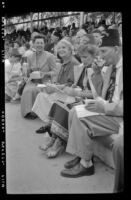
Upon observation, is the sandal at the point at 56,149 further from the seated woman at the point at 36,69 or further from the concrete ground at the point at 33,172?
the seated woman at the point at 36,69

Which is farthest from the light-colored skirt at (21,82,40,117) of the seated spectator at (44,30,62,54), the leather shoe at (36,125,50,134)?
the seated spectator at (44,30,62,54)

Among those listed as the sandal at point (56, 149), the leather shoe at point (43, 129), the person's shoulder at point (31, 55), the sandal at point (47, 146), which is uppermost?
the person's shoulder at point (31, 55)

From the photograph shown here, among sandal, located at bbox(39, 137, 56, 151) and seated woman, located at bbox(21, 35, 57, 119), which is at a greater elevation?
seated woman, located at bbox(21, 35, 57, 119)

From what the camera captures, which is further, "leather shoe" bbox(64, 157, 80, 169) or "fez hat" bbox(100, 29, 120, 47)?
"leather shoe" bbox(64, 157, 80, 169)

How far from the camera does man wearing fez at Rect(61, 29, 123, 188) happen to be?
2.45 metres

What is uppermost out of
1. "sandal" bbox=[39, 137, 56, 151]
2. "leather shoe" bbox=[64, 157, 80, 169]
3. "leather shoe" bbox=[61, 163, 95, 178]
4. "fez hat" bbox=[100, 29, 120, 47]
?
"fez hat" bbox=[100, 29, 120, 47]

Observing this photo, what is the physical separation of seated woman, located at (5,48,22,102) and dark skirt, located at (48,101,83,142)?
1.25ft

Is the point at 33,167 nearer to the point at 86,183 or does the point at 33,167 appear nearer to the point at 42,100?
the point at 86,183

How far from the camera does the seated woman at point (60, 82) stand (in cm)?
286

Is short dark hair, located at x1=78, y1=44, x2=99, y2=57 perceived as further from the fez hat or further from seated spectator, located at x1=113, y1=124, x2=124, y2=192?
seated spectator, located at x1=113, y1=124, x2=124, y2=192

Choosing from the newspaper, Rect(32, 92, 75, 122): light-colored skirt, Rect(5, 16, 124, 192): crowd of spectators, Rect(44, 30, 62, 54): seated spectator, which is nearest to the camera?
Rect(5, 16, 124, 192): crowd of spectators

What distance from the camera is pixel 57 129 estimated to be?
2.97m

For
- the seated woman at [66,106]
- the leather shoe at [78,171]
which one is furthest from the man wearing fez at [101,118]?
the seated woman at [66,106]
